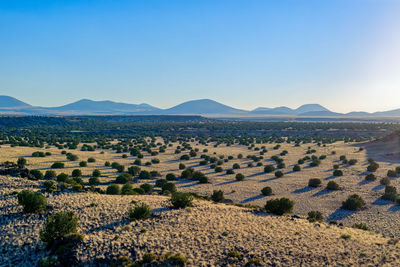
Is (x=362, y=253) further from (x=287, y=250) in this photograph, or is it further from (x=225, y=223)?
(x=225, y=223)

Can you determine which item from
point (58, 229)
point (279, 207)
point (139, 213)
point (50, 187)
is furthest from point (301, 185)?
point (58, 229)

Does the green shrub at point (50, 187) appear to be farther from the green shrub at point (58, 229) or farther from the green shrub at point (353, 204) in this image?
the green shrub at point (353, 204)

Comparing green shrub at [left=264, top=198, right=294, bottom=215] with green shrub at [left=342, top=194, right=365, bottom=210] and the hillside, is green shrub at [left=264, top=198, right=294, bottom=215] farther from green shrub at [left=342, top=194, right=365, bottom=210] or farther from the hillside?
green shrub at [left=342, top=194, right=365, bottom=210]

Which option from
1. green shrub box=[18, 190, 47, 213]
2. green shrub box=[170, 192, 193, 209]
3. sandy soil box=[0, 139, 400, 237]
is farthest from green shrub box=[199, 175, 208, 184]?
green shrub box=[18, 190, 47, 213]

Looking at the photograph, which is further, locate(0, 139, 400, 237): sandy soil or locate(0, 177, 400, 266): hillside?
locate(0, 139, 400, 237): sandy soil

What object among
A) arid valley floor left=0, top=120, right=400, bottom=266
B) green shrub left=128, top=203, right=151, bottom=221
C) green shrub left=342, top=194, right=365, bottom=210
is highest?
green shrub left=128, top=203, right=151, bottom=221

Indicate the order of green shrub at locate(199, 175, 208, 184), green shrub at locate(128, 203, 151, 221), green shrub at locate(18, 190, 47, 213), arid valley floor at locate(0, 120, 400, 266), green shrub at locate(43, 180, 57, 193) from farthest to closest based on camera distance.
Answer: green shrub at locate(199, 175, 208, 184)
green shrub at locate(43, 180, 57, 193)
green shrub at locate(18, 190, 47, 213)
green shrub at locate(128, 203, 151, 221)
arid valley floor at locate(0, 120, 400, 266)

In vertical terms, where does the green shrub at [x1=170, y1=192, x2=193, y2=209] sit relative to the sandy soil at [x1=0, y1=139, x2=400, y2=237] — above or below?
above

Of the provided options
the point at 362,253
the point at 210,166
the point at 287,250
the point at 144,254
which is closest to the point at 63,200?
the point at 144,254

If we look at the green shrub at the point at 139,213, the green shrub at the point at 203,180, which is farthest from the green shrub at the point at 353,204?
the green shrub at the point at 139,213
